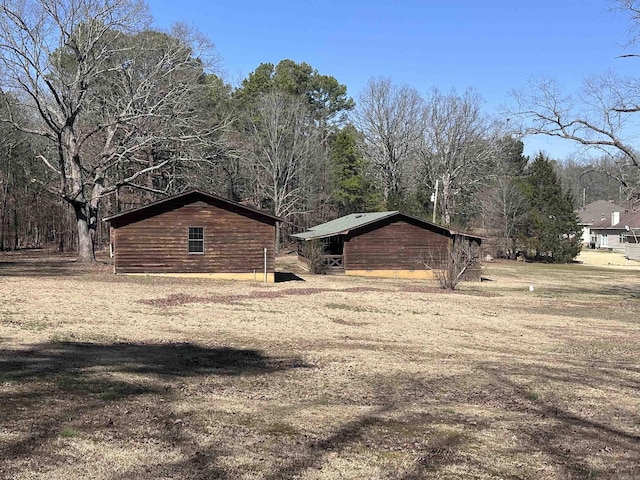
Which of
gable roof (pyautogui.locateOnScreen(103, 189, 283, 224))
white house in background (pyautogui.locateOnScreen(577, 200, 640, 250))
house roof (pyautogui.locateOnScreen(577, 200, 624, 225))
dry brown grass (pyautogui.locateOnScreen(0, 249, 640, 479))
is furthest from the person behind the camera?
house roof (pyautogui.locateOnScreen(577, 200, 624, 225))

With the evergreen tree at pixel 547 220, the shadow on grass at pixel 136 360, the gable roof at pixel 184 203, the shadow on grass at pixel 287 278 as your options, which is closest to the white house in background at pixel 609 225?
the evergreen tree at pixel 547 220

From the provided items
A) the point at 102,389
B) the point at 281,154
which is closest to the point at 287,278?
the point at 281,154

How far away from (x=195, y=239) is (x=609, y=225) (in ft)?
232

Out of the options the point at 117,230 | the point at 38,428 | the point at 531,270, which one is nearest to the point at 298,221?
the point at 531,270

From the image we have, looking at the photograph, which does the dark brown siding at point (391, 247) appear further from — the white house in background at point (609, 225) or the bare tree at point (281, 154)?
the white house in background at point (609, 225)

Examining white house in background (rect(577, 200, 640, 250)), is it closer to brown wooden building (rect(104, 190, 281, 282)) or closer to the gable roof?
brown wooden building (rect(104, 190, 281, 282))

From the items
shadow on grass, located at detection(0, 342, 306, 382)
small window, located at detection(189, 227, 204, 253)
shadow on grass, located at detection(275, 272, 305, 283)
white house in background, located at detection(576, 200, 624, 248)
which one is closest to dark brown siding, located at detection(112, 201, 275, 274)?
small window, located at detection(189, 227, 204, 253)

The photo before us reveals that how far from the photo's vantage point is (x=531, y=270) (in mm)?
51000

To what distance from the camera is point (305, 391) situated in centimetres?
941

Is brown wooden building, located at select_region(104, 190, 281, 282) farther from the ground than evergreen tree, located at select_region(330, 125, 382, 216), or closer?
closer

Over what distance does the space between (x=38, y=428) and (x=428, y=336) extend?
1176 cm

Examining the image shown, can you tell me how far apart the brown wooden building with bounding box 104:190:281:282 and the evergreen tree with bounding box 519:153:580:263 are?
36.7 m

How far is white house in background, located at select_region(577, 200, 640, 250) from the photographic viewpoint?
259ft

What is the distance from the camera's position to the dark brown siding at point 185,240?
31.0 meters
